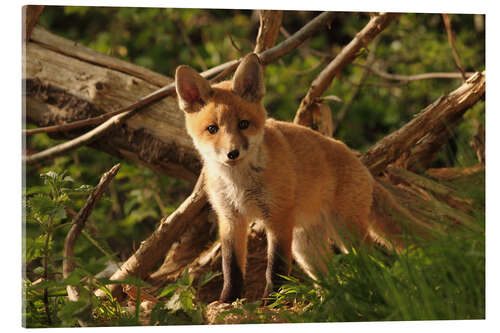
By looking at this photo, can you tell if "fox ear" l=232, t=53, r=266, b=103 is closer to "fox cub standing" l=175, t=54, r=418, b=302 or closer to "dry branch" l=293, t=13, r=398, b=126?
"fox cub standing" l=175, t=54, r=418, b=302

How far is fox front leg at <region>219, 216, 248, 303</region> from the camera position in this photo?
3545mm

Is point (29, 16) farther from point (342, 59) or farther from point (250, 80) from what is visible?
point (342, 59)

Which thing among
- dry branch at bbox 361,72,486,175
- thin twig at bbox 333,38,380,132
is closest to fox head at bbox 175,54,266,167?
dry branch at bbox 361,72,486,175

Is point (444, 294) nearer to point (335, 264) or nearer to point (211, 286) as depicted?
point (335, 264)

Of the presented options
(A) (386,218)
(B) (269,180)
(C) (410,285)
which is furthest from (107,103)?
(C) (410,285)

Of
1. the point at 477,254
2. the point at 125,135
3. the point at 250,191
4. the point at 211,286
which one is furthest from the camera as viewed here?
the point at 125,135

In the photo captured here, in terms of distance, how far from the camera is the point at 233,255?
3.58m

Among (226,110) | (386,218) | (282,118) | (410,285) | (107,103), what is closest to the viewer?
(410,285)

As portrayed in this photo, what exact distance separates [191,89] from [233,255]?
3.31ft

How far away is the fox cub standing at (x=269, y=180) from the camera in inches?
132

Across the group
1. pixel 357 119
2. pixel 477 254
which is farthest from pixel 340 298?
pixel 357 119

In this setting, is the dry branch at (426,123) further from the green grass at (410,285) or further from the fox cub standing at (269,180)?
the green grass at (410,285)

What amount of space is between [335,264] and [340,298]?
7.7 inches

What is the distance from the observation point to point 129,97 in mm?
4516
